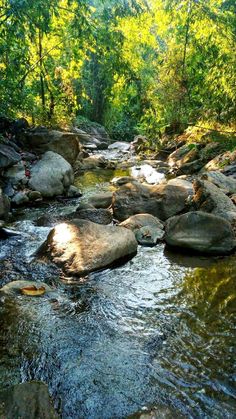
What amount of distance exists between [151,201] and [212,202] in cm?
131

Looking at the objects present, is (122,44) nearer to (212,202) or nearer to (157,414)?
(212,202)

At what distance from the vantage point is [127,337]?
3.34 meters

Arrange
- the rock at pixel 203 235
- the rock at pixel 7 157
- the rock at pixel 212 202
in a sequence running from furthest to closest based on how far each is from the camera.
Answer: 1. the rock at pixel 7 157
2. the rock at pixel 212 202
3. the rock at pixel 203 235

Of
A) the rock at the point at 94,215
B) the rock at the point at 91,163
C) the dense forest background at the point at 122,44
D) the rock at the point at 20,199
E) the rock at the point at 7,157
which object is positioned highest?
the dense forest background at the point at 122,44

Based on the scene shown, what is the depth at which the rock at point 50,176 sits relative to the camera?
8.41 meters

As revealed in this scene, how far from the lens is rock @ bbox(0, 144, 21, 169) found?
8.29 metres

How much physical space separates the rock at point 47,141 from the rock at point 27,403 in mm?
8627

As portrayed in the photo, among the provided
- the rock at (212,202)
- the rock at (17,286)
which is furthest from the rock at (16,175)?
the rock at (17,286)

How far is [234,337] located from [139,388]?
1.14 metres

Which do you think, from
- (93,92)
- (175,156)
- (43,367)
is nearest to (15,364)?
(43,367)

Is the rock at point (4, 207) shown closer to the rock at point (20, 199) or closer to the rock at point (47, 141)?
the rock at point (20, 199)

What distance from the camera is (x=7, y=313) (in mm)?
3670

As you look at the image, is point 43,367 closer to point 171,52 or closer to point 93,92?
point 171,52

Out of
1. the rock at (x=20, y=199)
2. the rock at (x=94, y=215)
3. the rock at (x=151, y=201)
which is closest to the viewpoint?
the rock at (x=94, y=215)
